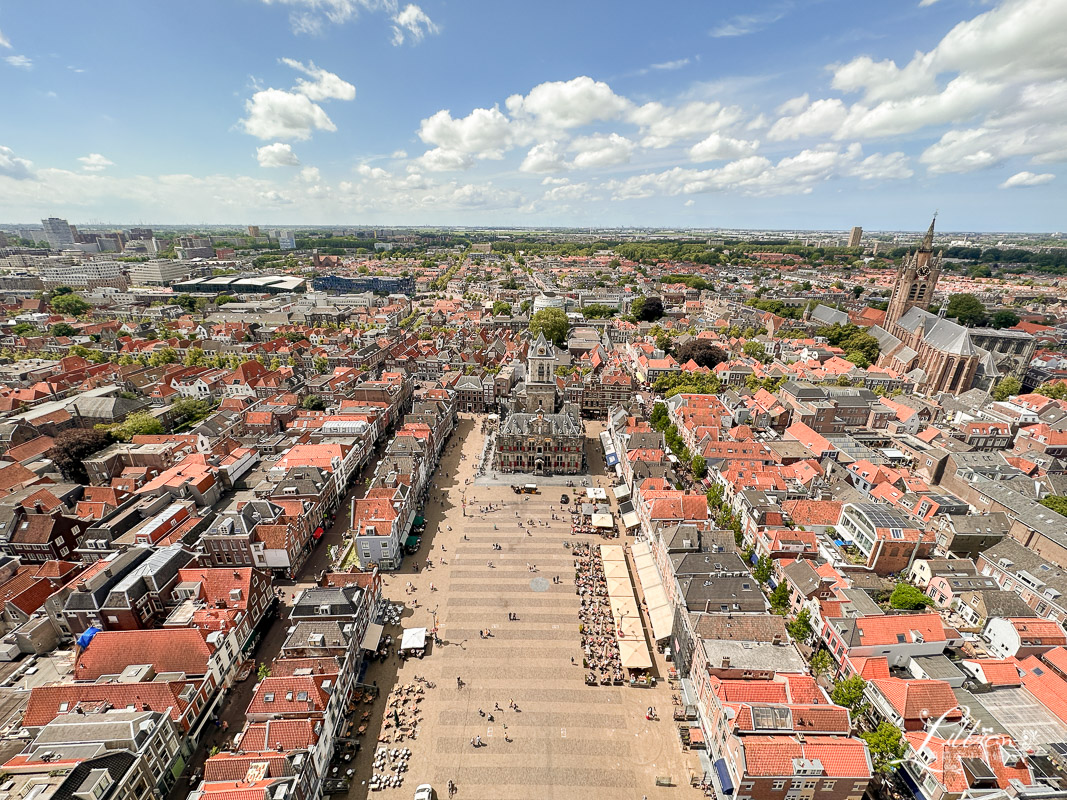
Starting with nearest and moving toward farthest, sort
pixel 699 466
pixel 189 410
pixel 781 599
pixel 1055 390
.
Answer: pixel 781 599 → pixel 699 466 → pixel 189 410 → pixel 1055 390

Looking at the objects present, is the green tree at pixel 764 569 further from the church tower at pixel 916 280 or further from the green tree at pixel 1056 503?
the church tower at pixel 916 280

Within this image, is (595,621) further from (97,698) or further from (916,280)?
(916,280)

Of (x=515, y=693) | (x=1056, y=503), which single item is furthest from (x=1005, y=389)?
(x=515, y=693)

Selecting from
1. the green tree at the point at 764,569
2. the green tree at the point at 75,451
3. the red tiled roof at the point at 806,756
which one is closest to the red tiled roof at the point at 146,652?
the red tiled roof at the point at 806,756

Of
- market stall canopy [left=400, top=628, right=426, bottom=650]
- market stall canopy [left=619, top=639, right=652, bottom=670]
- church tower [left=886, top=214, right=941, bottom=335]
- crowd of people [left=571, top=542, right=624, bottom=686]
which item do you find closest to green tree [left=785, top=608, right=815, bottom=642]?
market stall canopy [left=619, top=639, right=652, bottom=670]

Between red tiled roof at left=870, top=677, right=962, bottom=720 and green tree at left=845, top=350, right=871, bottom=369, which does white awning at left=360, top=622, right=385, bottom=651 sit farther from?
green tree at left=845, top=350, right=871, bottom=369

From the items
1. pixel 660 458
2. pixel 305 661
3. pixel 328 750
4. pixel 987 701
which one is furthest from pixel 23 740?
pixel 987 701

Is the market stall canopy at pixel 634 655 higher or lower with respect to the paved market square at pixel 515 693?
higher
